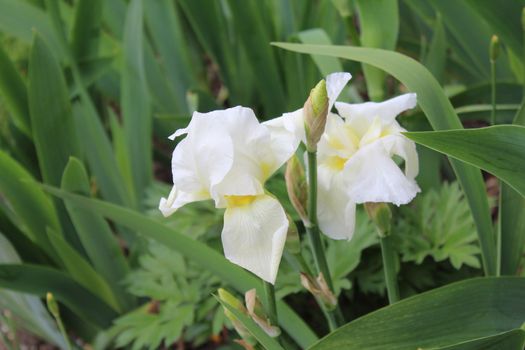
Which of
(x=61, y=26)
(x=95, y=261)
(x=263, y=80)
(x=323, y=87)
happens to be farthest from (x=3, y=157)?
(x=323, y=87)

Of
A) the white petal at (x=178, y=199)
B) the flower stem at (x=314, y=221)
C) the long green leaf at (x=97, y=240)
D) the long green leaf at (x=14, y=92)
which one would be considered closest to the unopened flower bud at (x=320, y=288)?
the flower stem at (x=314, y=221)

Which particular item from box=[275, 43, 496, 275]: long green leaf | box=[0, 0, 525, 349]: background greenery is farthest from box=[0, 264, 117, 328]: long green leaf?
box=[275, 43, 496, 275]: long green leaf

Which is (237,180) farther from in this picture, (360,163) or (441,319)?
(441,319)

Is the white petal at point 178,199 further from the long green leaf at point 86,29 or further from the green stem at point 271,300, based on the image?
the long green leaf at point 86,29

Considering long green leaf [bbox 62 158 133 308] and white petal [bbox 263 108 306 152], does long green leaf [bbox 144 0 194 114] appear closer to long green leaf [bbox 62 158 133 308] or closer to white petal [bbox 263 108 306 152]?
long green leaf [bbox 62 158 133 308]

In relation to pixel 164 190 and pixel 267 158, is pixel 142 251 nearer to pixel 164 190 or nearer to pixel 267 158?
pixel 164 190

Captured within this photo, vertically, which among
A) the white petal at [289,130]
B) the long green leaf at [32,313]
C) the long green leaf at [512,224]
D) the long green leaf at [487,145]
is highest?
the white petal at [289,130]

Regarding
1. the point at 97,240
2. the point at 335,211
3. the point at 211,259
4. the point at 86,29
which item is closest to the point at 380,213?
the point at 335,211
